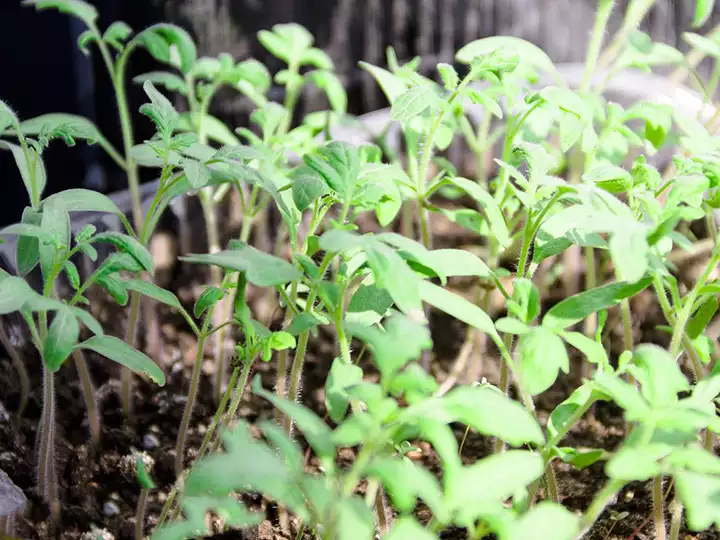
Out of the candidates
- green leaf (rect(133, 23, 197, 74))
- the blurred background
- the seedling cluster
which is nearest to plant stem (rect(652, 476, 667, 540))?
the seedling cluster

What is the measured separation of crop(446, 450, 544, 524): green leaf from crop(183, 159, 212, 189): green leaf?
0.38 metres

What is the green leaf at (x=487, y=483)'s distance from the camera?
17.9 inches

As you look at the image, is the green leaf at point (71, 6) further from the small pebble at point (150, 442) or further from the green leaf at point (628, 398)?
the green leaf at point (628, 398)

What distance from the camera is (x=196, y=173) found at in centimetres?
74

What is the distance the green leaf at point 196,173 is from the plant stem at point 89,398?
0.30 meters

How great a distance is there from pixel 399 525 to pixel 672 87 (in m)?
1.29

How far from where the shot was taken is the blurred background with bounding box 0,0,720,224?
129 centimetres

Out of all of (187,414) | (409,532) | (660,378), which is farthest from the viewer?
(187,414)

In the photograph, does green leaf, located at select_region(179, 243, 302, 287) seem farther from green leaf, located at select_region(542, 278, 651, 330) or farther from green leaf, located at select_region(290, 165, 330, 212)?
green leaf, located at select_region(542, 278, 651, 330)

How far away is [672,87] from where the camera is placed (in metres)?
1.50

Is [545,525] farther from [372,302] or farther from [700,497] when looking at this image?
[372,302]

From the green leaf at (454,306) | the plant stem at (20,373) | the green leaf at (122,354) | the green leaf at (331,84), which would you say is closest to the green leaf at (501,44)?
the green leaf at (331,84)

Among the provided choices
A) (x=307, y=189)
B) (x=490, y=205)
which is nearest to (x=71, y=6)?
(x=307, y=189)

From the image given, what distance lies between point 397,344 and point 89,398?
22.4 inches
